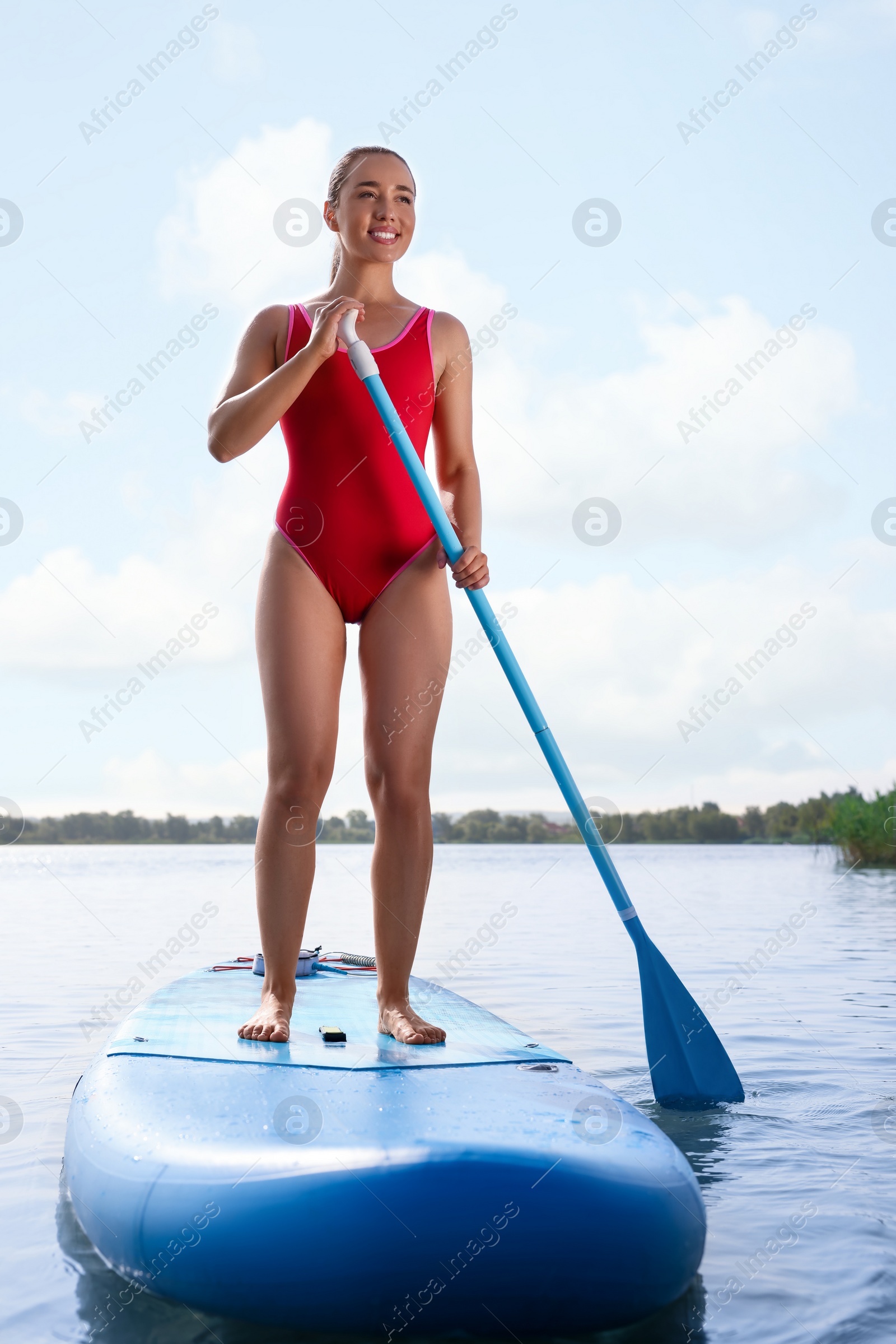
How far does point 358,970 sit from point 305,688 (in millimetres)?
1574

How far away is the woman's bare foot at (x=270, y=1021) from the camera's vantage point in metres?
2.29

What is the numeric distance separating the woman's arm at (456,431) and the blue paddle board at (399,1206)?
130 cm

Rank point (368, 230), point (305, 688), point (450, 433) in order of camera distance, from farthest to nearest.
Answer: point (450, 433) → point (368, 230) → point (305, 688)

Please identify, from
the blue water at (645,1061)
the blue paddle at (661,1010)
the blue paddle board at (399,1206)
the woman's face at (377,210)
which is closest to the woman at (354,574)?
the woman's face at (377,210)

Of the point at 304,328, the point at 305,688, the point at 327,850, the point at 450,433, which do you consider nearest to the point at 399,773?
the point at 305,688

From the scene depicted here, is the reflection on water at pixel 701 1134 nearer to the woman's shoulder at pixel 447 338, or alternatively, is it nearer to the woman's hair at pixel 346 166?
the woman's shoulder at pixel 447 338

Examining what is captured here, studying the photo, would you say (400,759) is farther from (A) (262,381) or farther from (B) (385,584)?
(A) (262,381)

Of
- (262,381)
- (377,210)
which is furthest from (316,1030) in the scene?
(377,210)

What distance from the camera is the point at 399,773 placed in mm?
2406

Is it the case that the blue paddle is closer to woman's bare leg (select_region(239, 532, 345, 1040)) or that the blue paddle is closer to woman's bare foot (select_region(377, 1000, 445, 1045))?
woman's bare leg (select_region(239, 532, 345, 1040))

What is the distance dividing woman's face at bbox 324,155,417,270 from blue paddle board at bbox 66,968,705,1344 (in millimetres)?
1855

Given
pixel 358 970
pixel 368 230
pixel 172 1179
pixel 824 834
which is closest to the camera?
pixel 172 1179

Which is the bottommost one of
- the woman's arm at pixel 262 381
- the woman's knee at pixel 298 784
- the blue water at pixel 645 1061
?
the blue water at pixel 645 1061

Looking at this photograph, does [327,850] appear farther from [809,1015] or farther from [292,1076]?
[292,1076]
